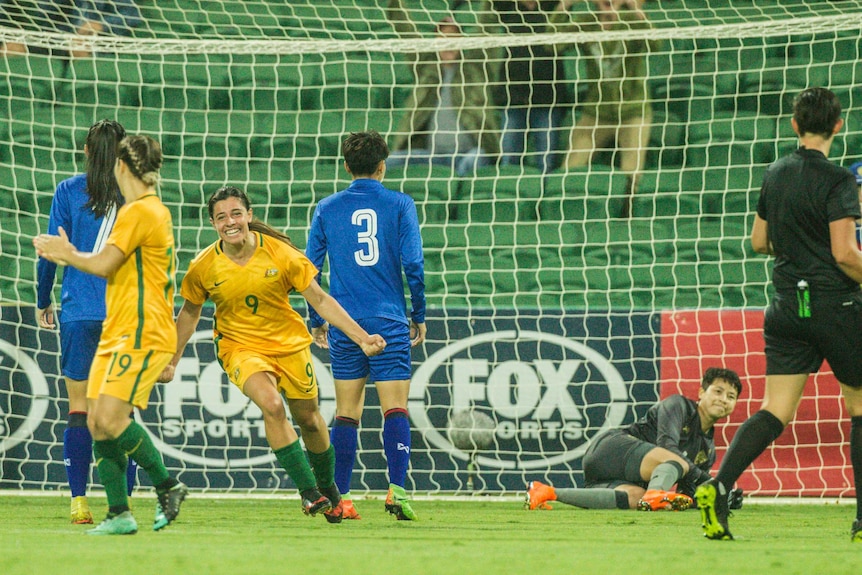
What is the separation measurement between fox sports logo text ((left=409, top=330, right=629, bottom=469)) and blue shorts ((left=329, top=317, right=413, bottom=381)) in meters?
1.78

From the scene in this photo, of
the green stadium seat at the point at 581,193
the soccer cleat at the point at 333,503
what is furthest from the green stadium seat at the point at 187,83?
the soccer cleat at the point at 333,503

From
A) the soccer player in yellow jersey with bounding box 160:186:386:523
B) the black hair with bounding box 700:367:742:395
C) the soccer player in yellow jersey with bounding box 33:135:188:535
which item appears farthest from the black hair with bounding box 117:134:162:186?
the black hair with bounding box 700:367:742:395

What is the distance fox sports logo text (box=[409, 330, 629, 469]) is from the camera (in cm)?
720

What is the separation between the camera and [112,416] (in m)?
4.07

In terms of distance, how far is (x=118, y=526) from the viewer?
13.7ft

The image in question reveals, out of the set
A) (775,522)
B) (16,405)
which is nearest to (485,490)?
(775,522)

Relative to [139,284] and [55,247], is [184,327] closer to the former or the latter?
[139,284]

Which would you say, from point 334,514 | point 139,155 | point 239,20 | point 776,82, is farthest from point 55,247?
point 776,82

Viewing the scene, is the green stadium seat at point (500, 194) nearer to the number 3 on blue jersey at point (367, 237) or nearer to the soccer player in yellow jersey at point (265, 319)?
the number 3 on blue jersey at point (367, 237)

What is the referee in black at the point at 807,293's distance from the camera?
4.12m

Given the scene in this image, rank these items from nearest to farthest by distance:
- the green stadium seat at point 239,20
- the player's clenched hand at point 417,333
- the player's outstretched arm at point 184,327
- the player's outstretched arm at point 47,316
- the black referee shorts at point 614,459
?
1. the player's outstretched arm at point 184,327
2. the player's outstretched arm at point 47,316
3. the player's clenched hand at point 417,333
4. the black referee shorts at point 614,459
5. the green stadium seat at point 239,20

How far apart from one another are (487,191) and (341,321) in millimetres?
5135

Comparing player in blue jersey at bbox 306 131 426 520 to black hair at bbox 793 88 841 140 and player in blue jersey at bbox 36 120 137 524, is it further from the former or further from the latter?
black hair at bbox 793 88 841 140

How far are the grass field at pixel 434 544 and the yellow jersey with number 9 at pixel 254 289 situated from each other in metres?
0.76
